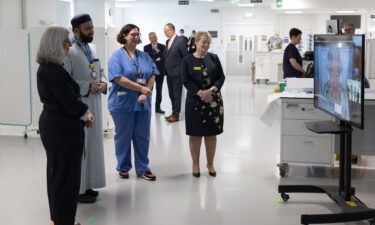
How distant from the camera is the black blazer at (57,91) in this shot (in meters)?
2.92

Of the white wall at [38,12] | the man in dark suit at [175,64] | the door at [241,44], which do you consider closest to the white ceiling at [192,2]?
the door at [241,44]

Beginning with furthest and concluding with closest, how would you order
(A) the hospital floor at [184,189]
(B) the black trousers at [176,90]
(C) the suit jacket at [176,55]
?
1. (B) the black trousers at [176,90]
2. (C) the suit jacket at [176,55]
3. (A) the hospital floor at [184,189]

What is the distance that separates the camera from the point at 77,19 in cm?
382

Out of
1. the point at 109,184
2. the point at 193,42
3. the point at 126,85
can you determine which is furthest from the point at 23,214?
the point at 193,42

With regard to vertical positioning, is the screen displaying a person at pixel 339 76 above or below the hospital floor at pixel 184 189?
above

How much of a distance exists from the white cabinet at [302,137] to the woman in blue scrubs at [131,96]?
133cm

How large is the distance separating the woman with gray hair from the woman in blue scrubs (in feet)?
4.29

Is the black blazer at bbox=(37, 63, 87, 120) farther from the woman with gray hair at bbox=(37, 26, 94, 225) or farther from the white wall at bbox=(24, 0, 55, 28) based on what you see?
the white wall at bbox=(24, 0, 55, 28)

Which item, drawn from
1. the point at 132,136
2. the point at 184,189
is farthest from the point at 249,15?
the point at 184,189

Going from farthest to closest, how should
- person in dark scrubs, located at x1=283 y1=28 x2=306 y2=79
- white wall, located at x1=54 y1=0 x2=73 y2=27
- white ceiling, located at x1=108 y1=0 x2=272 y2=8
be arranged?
white ceiling, located at x1=108 y1=0 x2=272 y2=8 → white wall, located at x1=54 y1=0 x2=73 y2=27 → person in dark scrubs, located at x1=283 y1=28 x2=306 y2=79

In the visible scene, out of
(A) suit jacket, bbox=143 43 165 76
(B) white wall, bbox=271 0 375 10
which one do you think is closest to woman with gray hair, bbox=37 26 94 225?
(A) suit jacket, bbox=143 43 165 76

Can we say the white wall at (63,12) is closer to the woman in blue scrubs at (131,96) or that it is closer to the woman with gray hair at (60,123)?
the woman in blue scrubs at (131,96)

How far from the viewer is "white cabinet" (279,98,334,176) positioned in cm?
470

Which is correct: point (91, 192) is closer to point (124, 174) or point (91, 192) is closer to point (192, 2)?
point (124, 174)
